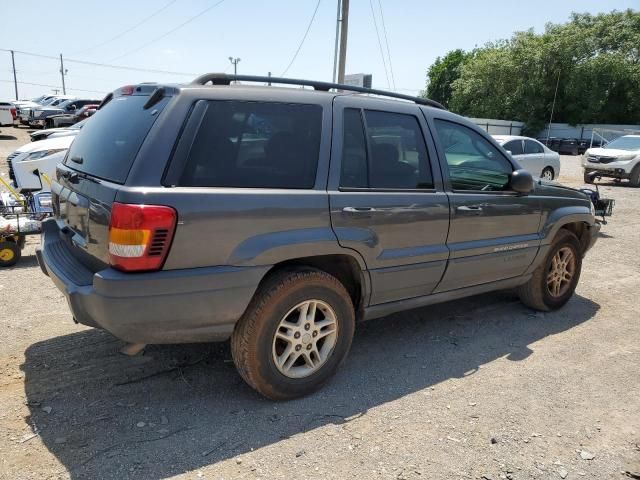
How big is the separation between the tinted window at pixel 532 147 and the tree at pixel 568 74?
104 feet

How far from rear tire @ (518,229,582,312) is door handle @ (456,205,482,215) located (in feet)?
4.09

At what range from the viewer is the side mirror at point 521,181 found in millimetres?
4152

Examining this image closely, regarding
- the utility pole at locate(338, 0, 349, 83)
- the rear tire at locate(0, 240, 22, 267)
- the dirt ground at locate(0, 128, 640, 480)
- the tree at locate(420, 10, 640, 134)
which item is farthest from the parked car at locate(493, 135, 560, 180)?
the tree at locate(420, 10, 640, 134)

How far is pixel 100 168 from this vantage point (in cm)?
296

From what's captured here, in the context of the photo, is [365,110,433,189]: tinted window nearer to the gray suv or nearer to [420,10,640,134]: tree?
the gray suv

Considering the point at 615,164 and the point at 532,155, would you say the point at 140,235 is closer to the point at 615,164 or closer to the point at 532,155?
the point at 532,155

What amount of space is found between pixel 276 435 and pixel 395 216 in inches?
62.4

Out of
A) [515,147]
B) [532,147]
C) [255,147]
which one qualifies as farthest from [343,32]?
[255,147]

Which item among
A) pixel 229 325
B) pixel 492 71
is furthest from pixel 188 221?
pixel 492 71

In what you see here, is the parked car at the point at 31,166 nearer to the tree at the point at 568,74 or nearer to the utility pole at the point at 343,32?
the utility pole at the point at 343,32

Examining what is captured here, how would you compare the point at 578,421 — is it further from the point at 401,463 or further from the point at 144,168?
the point at 144,168

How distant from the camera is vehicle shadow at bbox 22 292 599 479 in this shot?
8.84 ft

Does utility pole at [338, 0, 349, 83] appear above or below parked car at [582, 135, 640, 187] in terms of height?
above

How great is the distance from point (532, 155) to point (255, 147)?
12583mm
